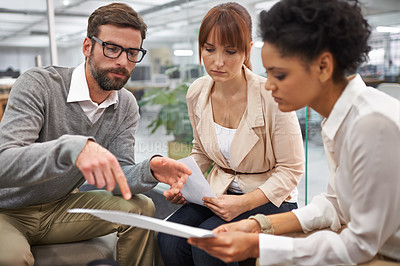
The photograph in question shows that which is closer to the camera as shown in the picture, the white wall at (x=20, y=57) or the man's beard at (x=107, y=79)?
the man's beard at (x=107, y=79)

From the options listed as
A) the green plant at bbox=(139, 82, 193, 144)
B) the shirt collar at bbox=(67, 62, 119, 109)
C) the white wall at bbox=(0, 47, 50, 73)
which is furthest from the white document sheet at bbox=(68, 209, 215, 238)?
the white wall at bbox=(0, 47, 50, 73)

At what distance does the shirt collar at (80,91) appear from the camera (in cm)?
165

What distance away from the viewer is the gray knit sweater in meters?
1.22

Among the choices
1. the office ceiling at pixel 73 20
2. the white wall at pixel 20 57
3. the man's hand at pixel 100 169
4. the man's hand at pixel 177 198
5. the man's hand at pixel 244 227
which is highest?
the office ceiling at pixel 73 20

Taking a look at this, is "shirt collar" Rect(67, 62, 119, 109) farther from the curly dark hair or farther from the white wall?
the white wall

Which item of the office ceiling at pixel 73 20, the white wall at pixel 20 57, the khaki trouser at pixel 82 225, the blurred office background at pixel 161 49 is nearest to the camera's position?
the khaki trouser at pixel 82 225

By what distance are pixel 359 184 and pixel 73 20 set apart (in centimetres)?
415

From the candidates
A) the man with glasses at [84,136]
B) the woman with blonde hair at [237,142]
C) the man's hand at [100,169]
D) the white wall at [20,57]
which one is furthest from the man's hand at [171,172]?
the white wall at [20,57]

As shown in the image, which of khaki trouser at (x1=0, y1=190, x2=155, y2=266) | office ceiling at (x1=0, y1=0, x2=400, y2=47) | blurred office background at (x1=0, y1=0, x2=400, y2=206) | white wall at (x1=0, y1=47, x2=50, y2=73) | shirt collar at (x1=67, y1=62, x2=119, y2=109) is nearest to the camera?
khaki trouser at (x1=0, y1=190, x2=155, y2=266)

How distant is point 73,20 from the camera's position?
4324 millimetres

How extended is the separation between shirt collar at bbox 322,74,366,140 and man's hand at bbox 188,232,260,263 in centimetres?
38

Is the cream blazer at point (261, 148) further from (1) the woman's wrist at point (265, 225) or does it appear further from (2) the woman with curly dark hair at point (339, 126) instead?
(2) the woman with curly dark hair at point (339, 126)

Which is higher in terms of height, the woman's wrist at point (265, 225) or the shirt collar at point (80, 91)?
the shirt collar at point (80, 91)

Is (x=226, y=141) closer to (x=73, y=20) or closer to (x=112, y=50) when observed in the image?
(x=112, y=50)
